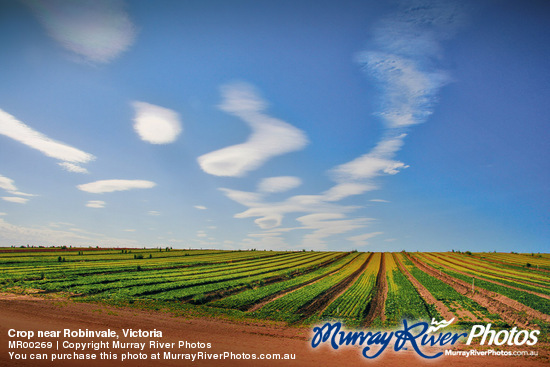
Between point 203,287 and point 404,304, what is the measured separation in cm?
2564

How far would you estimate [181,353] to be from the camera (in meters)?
17.7

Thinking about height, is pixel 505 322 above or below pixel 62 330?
below

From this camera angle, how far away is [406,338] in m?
23.0

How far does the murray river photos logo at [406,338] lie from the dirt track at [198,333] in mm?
828

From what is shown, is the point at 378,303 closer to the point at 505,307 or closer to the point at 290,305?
the point at 290,305

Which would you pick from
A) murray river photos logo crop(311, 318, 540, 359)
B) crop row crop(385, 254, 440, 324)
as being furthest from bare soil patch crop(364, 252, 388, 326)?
murray river photos logo crop(311, 318, 540, 359)

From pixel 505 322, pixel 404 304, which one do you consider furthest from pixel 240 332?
pixel 505 322

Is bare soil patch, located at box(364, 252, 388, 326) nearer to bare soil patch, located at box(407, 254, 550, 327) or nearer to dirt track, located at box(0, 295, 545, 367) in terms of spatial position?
dirt track, located at box(0, 295, 545, 367)

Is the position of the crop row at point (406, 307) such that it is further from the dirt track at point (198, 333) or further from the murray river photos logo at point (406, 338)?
the dirt track at point (198, 333)

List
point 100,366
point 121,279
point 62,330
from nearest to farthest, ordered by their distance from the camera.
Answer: point 100,366 < point 62,330 < point 121,279

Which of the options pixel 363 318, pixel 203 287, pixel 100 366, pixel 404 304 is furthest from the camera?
pixel 203 287

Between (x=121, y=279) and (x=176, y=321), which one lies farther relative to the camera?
(x=121, y=279)

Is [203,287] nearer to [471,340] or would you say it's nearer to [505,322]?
[471,340]

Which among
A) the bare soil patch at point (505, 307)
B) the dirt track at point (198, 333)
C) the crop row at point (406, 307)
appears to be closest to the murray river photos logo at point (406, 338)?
the dirt track at point (198, 333)
